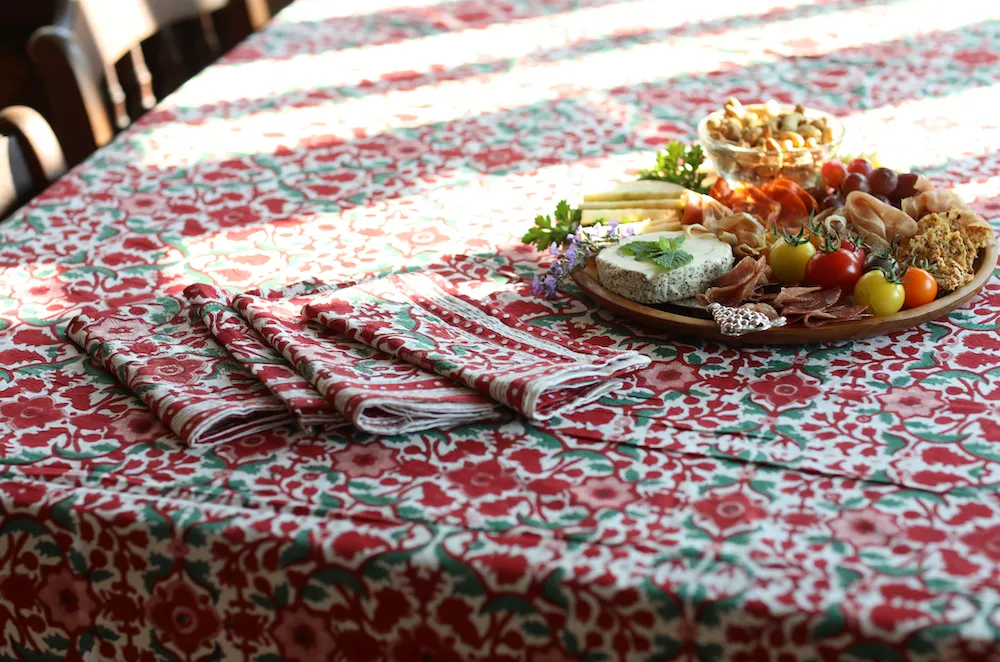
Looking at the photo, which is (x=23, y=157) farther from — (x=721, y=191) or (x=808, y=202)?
(x=808, y=202)

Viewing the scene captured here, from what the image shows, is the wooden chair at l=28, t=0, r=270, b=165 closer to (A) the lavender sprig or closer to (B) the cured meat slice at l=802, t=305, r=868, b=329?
(A) the lavender sprig

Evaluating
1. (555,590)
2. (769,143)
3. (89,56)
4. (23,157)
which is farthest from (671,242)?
(89,56)

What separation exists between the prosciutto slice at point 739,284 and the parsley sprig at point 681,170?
0.35 metres

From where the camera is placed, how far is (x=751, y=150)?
1698 mm

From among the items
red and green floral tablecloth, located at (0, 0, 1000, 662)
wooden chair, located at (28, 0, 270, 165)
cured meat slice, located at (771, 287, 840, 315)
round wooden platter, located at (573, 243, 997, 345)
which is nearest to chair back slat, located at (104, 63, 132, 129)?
wooden chair, located at (28, 0, 270, 165)

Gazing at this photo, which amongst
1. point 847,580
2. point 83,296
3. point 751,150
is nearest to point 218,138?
point 83,296


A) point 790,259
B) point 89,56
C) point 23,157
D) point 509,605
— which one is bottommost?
point 509,605

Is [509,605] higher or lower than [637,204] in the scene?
lower

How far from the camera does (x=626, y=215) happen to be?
1.67m

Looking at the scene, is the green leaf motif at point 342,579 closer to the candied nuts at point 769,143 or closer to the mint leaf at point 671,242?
the mint leaf at point 671,242

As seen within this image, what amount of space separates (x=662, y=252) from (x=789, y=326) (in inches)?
7.6

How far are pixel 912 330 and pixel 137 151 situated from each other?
4.87 feet

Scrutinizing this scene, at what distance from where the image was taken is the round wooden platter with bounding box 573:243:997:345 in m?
1.38

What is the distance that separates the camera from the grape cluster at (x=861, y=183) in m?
1.61
